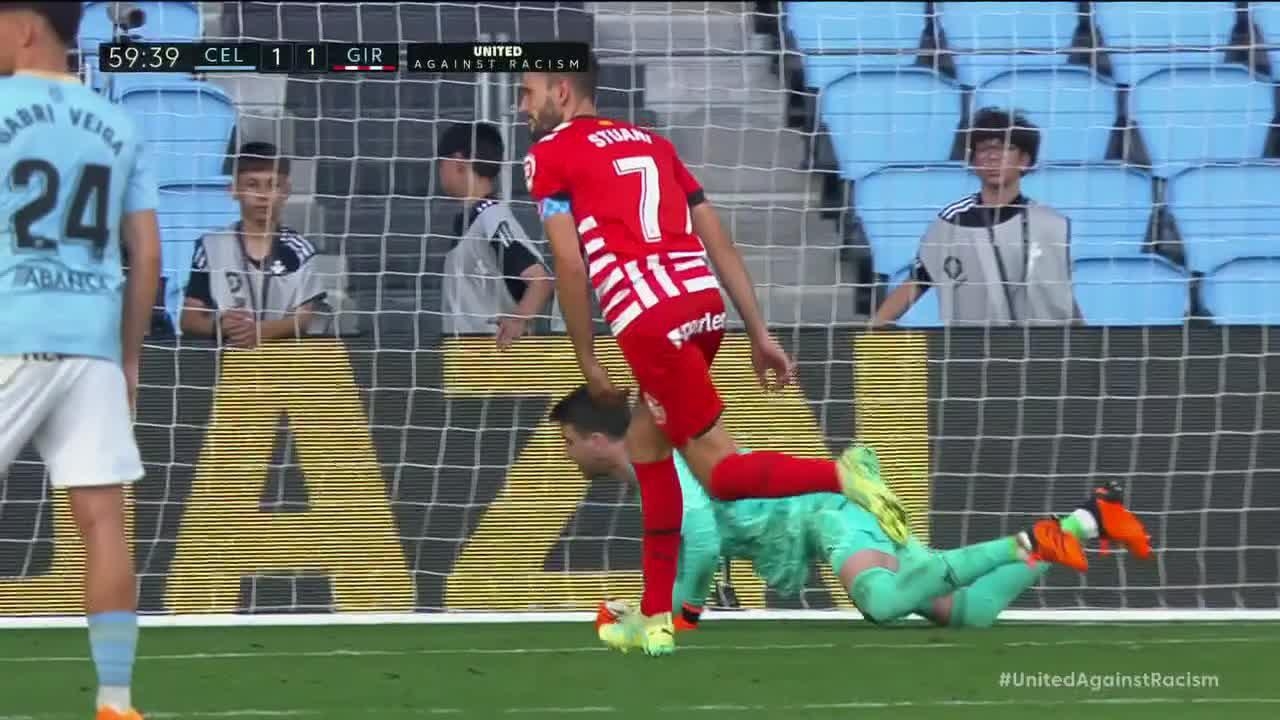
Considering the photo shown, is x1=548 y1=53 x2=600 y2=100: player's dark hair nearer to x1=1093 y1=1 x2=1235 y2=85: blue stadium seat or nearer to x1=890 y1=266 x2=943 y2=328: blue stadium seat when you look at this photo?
x1=890 y1=266 x2=943 y2=328: blue stadium seat

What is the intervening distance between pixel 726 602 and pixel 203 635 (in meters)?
1.89

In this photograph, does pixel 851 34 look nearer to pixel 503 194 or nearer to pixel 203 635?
pixel 503 194

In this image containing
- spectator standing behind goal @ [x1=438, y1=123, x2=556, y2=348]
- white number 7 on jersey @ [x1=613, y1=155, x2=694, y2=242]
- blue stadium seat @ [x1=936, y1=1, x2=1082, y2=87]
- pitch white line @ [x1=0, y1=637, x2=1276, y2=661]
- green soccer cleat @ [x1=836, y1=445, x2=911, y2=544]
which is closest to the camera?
white number 7 on jersey @ [x1=613, y1=155, x2=694, y2=242]

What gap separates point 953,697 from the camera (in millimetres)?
5062

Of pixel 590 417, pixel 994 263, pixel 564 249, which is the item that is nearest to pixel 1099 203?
pixel 994 263

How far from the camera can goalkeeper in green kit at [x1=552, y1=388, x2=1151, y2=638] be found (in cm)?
599

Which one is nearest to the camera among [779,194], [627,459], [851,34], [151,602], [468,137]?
[627,459]

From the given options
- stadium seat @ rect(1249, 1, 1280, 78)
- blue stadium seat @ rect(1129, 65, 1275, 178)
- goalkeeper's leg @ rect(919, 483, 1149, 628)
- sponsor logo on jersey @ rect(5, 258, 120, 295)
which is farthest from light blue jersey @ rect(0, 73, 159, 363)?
stadium seat @ rect(1249, 1, 1280, 78)

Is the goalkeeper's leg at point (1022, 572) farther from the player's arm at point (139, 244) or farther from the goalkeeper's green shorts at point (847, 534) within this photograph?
the player's arm at point (139, 244)

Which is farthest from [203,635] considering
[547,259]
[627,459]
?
[547,259]

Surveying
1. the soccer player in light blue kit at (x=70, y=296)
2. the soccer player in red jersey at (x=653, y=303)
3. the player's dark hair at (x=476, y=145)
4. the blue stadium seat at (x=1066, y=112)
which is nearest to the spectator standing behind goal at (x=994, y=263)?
the blue stadium seat at (x=1066, y=112)

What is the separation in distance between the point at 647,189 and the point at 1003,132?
3033 mm

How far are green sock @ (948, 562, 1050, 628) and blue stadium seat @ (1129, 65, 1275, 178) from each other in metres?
2.85

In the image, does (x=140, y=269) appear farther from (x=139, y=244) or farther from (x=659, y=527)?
(x=659, y=527)
